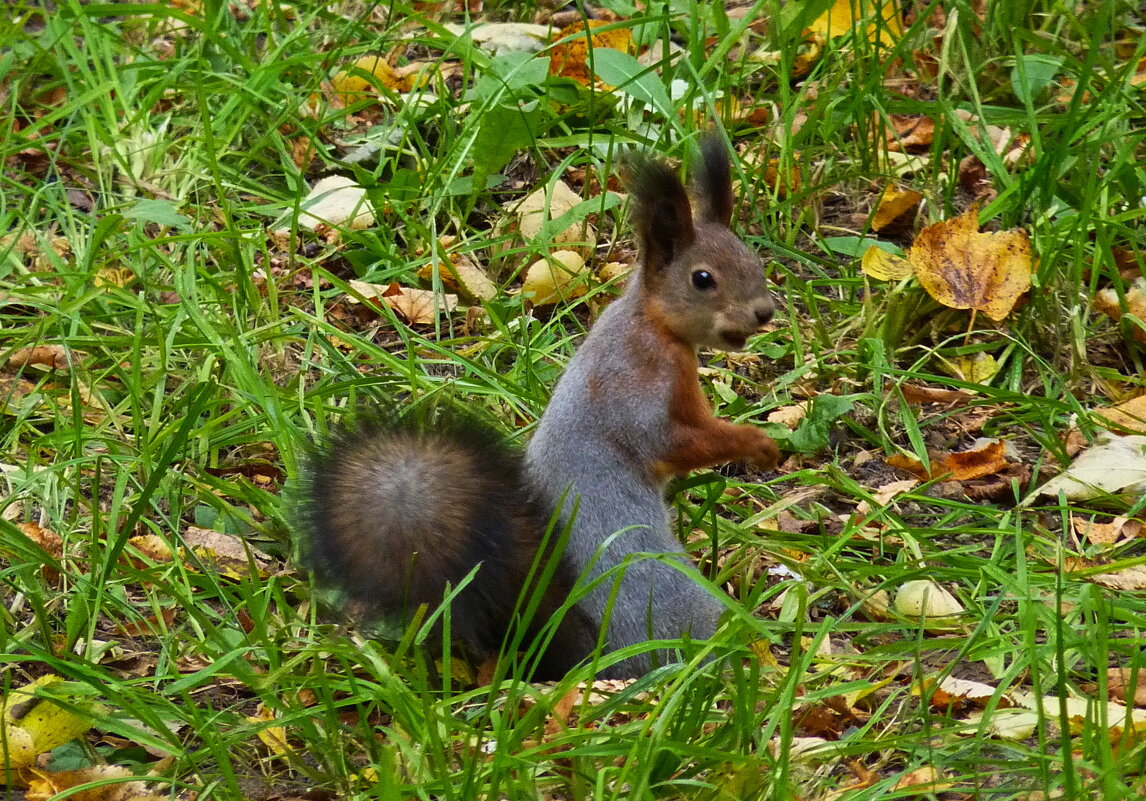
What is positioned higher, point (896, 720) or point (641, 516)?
point (641, 516)

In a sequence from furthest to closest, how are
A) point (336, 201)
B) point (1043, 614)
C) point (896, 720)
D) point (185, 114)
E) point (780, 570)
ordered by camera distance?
point (185, 114)
point (336, 201)
point (780, 570)
point (1043, 614)
point (896, 720)

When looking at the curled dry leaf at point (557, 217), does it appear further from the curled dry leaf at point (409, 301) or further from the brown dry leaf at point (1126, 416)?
the brown dry leaf at point (1126, 416)

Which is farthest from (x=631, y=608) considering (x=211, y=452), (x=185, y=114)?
(x=185, y=114)

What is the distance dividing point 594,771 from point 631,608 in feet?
1.34

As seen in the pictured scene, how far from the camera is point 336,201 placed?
3.06 meters

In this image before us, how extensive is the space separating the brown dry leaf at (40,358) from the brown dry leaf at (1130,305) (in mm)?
1976

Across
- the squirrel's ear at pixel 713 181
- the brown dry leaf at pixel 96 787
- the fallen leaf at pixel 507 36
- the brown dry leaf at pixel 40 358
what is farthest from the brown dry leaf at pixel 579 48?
the brown dry leaf at pixel 96 787

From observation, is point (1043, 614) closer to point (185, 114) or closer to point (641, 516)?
point (641, 516)

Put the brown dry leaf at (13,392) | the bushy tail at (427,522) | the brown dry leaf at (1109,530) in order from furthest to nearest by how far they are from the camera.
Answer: the brown dry leaf at (13,392), the brown dry leaf at (1109,530), the bushy tail at (427,522)

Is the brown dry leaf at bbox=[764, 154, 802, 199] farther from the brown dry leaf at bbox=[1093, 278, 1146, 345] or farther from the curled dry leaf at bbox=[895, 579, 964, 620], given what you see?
the curled dry leaf at bbox=[895, 579, 964, 620]

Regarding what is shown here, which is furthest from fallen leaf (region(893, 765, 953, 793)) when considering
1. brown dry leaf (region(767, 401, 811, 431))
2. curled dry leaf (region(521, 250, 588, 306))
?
curled dry leaf (region(521, 250, 588, 306))

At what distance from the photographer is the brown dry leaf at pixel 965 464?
2.40 meters

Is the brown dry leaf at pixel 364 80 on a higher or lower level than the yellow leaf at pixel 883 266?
higher

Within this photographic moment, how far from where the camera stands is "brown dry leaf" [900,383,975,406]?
263cm
